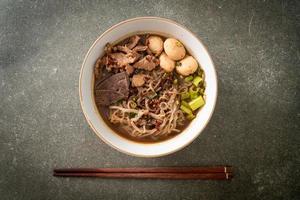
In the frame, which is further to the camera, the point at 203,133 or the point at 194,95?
the point at 203,133

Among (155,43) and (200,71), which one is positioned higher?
(155,43)

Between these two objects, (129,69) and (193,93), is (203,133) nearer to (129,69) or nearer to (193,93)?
(193,93)

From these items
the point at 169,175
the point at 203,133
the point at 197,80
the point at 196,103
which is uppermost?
the point at 197,80

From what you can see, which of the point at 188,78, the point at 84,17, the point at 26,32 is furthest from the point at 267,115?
the point at 26,32

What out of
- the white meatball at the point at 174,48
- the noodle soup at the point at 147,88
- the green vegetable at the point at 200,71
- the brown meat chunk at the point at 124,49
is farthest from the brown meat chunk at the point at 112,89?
the green vegetable at the point at 200,71

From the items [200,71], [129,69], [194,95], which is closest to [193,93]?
Result: [194,95]
